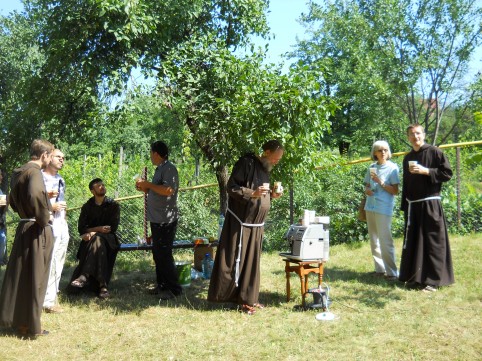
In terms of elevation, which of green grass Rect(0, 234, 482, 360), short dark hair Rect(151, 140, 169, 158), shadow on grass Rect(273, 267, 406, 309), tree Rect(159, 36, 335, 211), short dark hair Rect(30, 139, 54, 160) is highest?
tree Rect(159, 36, 335, 211)

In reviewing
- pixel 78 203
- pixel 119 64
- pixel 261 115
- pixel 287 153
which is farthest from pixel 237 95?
pixel 78 203

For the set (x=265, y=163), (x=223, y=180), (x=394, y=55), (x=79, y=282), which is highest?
(x=394, y=55)

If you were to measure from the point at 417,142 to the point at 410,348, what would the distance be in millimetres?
2745

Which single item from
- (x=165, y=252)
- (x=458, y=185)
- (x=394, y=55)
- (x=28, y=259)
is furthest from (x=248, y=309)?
(x=394, y=55)

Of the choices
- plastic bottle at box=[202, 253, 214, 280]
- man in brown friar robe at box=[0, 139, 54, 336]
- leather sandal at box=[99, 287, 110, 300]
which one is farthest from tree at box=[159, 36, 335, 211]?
leather sandal at box=[99, 287, 110, 300]

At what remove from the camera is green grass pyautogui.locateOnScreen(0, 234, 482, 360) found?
4.27 meters

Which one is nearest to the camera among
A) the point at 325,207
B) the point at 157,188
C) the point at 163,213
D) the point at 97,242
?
the point at 157,188

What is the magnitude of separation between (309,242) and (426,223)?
1.55 meters

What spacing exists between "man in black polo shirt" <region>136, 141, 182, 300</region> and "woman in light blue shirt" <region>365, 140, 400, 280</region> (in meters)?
2.49

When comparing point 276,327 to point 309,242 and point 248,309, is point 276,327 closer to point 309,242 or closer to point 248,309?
point 248,309

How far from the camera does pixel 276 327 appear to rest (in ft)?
16.1

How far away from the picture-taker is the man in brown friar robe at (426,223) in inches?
235

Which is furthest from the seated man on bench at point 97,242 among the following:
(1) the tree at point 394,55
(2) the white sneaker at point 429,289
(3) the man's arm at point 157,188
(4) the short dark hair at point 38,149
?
(1) the tree at point 394,55

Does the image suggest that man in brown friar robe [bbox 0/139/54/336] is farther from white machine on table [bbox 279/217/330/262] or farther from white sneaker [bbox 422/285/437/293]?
white sneaker [bbox 422/285/437/293]
